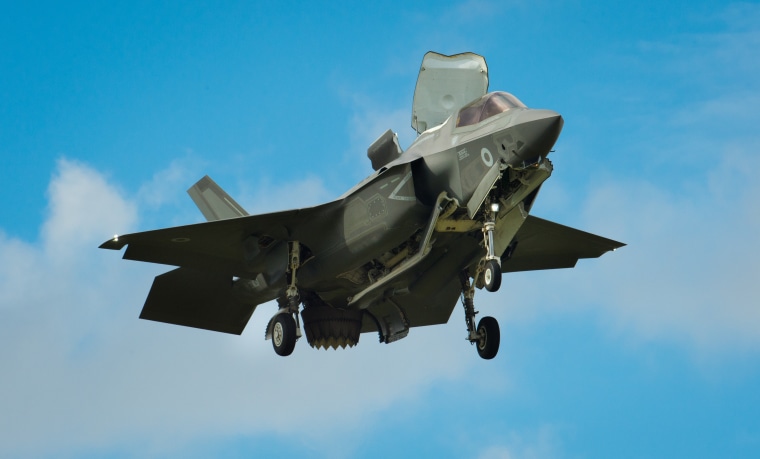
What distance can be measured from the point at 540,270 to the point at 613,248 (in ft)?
6.04

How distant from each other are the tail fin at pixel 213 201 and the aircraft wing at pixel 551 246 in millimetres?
6523

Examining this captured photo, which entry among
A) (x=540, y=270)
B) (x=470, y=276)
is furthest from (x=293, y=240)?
(x=540, y=270)

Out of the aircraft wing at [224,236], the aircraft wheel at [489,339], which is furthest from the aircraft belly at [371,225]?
the aircraft wheel at [489,339]

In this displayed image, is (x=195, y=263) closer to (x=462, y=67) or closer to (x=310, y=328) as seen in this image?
(x=310, y=328)

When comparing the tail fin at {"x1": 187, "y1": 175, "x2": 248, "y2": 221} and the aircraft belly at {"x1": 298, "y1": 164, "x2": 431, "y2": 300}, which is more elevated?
the tail fin at {"x1": 187, "y1": 175, "x2": 248, "y2": 221}

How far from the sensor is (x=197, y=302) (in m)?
34.5

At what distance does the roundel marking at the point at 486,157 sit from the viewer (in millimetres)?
28953

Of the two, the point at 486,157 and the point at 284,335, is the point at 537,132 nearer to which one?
Result: the point at 486,157

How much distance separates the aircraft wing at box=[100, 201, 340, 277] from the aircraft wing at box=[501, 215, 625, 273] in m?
4.82

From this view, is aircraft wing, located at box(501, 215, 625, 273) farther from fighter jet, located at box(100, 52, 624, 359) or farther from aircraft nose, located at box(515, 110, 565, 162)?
aircraft nose, located at box(515, 110, 565, 162)

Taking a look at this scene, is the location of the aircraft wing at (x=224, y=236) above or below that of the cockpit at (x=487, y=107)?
below

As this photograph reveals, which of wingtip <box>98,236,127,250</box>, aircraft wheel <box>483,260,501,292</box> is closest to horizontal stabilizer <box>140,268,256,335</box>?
wingtip <box>98,236,127,250</box>

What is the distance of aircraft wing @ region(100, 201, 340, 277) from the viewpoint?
31.1 m

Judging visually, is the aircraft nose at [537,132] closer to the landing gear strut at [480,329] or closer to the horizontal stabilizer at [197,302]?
the landing gear strut at [480,329]
